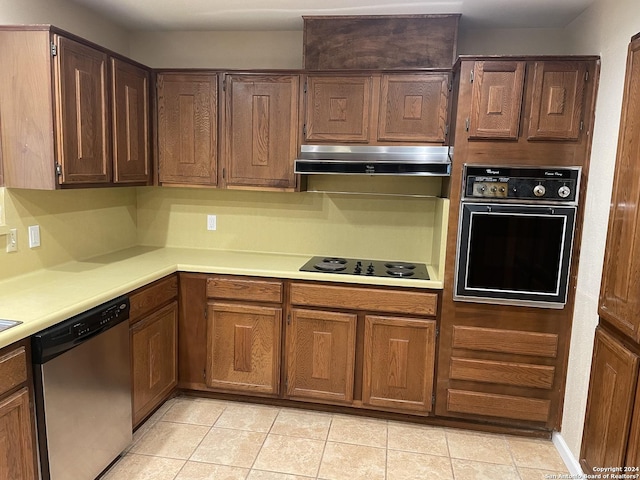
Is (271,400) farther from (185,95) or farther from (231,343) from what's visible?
(185,95)

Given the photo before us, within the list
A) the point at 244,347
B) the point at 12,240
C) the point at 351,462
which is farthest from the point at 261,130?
the point at 351,462

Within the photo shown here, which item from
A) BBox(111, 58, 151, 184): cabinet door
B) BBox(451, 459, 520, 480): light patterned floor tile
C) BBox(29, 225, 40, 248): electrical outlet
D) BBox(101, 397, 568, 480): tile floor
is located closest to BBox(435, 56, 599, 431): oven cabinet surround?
BBox(101, 397, 568, 480): tile floor

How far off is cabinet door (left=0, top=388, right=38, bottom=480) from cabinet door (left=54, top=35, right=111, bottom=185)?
3.53ft

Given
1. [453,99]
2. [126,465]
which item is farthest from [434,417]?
[453,99]

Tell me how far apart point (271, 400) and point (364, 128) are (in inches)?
72.8

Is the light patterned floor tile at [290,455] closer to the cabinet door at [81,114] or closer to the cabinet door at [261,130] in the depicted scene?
the cabinet door at [261,130]

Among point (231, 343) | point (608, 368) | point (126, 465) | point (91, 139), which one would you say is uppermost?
point (91, 139)

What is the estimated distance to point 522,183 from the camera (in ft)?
8.01

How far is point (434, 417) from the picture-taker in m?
2.81

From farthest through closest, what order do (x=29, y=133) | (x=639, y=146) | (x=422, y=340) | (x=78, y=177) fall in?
(x=422, y=340)
(x=78, y=177)
(x=29, y=133)
(x=639, y=146)

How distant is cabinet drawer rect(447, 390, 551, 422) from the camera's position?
2.64 metres

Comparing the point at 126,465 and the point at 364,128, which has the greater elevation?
the point at 364,128

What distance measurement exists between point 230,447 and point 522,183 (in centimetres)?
214

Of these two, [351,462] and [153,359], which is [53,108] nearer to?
[153,359]
